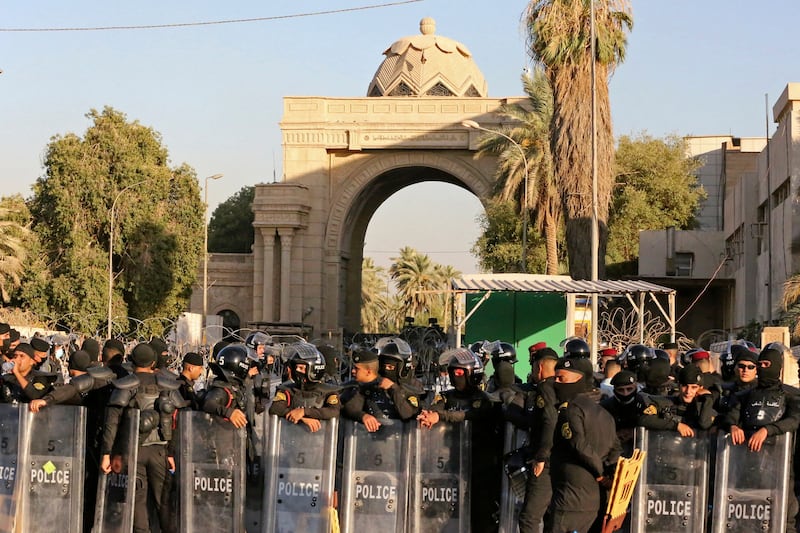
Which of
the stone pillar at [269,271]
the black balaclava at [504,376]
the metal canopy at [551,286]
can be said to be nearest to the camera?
the black balaclava at [504,376]

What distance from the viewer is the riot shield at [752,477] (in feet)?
29.1

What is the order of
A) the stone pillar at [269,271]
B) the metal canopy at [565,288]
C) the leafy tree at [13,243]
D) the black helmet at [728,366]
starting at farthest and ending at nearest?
the stone pillar at [269,271]
the leafy tree at [13,243]
the metal canopy at [565,288]
the black helmet at [728,366]

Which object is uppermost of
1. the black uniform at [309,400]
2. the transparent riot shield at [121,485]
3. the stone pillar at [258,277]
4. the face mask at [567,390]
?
the stone pillar at [258,277]

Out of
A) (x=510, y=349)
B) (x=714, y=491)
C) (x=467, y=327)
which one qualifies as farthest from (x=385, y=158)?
(x=714, y=491)

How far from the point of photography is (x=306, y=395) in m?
9.59

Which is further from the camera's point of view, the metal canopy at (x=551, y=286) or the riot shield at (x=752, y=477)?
the metal canopy at (x=551, y=286)

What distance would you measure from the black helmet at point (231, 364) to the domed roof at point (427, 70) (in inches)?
2378

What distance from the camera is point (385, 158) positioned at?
62.0 m

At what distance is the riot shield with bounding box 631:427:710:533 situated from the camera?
29.4 feet

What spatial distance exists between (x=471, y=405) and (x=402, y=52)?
6343 cm

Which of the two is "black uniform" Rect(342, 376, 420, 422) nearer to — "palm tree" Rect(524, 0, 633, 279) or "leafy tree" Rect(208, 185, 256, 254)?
"palm tree" Rect(524, 0, 633, 279)

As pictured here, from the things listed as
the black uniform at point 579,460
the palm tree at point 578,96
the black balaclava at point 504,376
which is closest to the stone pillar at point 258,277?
the palm tree at point 578,96

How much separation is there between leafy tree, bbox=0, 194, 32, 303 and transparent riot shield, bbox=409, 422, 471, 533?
34.1m

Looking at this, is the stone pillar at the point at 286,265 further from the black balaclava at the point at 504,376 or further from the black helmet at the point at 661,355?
the black balaclava at the point at 504,376
